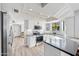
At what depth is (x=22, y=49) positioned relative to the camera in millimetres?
1978

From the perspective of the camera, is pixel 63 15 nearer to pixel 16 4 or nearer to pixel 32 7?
pixel 32 7

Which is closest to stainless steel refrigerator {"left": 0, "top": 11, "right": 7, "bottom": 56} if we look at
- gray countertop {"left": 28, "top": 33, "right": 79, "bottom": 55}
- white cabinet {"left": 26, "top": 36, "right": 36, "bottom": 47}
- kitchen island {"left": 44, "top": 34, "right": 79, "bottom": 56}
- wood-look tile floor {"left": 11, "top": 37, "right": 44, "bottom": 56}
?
wood-look tile floor {"left": 11, "top": 37, "right": 44, "bottom": 56}

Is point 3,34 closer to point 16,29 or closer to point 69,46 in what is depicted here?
point 16,29

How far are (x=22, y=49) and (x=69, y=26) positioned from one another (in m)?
0.87

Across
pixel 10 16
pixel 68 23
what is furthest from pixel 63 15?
pixel 10 16

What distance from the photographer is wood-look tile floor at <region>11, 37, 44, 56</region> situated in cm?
193

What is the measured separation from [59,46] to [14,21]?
90 cm

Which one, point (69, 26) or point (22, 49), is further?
point (22, 49)

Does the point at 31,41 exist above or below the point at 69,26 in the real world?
below

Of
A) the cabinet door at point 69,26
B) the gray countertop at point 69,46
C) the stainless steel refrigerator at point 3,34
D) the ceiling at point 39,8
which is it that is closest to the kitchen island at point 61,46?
the gray countertop at point 69,46

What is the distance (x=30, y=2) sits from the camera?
186 centimetres

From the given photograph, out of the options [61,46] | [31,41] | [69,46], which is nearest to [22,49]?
[31,41]

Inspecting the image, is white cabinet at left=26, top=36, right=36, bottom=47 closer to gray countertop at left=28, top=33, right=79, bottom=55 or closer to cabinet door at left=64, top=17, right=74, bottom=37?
gray countertop at left=28, top=33, right=79, bottom=55

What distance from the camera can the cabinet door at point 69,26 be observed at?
72.0 inches
